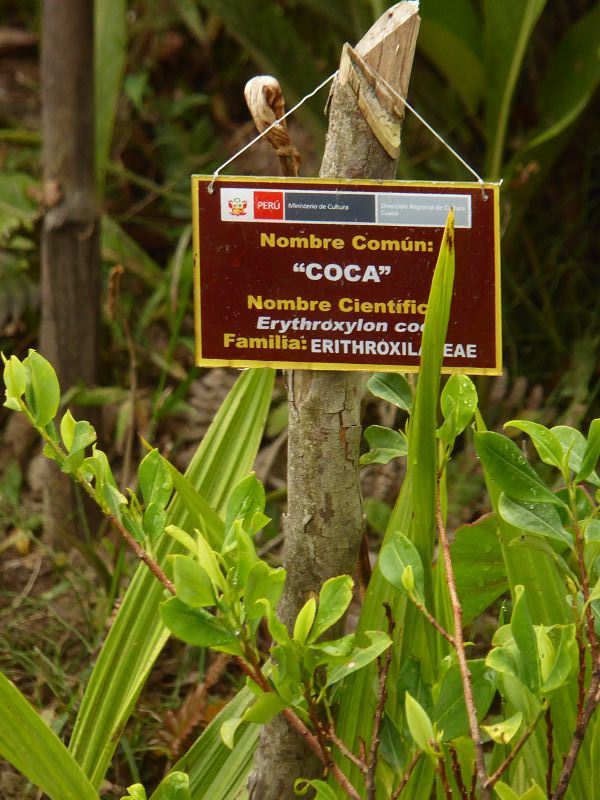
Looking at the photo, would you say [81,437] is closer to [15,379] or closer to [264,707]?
[15,379]

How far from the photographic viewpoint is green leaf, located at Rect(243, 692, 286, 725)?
0.63 meters

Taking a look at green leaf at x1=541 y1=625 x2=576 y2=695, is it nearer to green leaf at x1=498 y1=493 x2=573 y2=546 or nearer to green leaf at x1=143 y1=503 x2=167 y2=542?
green leaf at x1=498 y1=493 x2=573 y2=546

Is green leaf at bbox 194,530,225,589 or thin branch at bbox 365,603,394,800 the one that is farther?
thin branch at bbox 365,603,394,800

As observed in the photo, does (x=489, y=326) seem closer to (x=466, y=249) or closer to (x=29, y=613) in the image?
(x=466, y=249)

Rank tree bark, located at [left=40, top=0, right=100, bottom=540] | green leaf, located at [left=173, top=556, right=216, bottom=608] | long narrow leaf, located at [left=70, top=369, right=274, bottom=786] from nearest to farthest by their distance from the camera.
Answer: green leaf, located at [left=173, top=556, right=216, bottom=608] → long narrow leaf, located at [left=70, top=369, right=274, bottom=786] → tree bark, located at [left=40, top=0, right=100, bottom=540]

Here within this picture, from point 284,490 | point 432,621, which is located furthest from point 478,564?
point 284,490

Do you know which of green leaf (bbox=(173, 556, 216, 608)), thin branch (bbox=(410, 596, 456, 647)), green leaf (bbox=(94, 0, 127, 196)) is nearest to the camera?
green leaf (bbox=(173, 556, 216, 608))

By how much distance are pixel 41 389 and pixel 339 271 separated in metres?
0.28

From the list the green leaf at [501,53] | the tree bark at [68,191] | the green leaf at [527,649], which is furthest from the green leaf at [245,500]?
A: the green leaf at [501,53]

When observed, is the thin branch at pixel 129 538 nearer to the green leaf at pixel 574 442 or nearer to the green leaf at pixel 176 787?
the green leaf at pixel 176 787

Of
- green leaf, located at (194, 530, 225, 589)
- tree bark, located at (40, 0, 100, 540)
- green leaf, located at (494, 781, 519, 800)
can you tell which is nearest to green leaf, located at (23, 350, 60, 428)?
green leaf, located at (194, 530, 225, 589)

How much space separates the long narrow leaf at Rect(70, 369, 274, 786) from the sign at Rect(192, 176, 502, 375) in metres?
0.19

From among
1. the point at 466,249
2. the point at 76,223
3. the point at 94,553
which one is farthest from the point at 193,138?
the point at 466,249

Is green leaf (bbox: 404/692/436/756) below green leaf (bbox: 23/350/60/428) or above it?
below
